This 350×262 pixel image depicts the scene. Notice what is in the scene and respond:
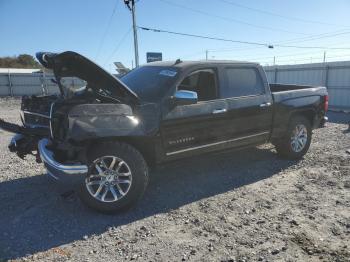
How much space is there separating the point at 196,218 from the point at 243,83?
259 cm

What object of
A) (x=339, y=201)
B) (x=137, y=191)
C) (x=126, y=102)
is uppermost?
(x=126, y=102)

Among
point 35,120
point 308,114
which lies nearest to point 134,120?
point 35,120

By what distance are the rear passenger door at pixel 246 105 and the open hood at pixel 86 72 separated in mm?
1678

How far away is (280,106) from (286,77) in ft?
50.3

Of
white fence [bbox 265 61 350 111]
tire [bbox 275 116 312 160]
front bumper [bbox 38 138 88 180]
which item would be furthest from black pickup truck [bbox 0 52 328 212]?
white fence [bbox 265 61 350 111]

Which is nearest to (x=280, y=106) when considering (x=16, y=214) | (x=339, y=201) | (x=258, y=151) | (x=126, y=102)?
(x=258, y=151)

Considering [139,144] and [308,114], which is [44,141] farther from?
[308,114]

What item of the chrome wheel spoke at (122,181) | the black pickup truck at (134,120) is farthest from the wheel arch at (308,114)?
the chrome wheel spoke at (122,181)

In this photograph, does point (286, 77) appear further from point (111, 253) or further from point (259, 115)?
point (111, 253)

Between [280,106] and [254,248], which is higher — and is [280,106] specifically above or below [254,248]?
above

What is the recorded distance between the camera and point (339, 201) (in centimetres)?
498

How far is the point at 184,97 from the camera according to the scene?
4.84 metres

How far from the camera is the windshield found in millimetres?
5023

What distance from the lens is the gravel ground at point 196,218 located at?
3617 mm
